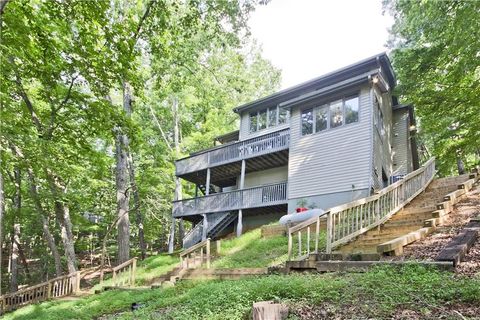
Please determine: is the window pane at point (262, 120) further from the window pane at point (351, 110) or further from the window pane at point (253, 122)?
the window pane at point (351, 110)

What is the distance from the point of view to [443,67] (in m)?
12.0

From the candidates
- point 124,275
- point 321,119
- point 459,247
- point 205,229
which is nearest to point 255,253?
point 124,275

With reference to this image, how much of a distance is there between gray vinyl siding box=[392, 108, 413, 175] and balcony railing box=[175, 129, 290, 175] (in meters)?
6.16

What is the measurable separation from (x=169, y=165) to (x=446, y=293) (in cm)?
2263

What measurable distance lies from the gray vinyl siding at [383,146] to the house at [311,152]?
0.14ft

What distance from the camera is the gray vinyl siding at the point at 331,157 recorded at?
13617mm

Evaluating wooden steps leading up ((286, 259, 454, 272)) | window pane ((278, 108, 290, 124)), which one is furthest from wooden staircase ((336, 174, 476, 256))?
window pane ((278, 108, 290, 124))

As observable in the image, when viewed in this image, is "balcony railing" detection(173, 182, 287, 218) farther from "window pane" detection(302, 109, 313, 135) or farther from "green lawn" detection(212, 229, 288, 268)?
"green lawn" detection(212, 229, 288, 268)

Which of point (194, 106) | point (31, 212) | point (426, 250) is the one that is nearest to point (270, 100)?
point (194, 106)

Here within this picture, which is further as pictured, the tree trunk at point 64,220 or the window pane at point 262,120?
the window pane at point 262,120

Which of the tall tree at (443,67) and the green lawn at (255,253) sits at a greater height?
the tall tree at (443,67)

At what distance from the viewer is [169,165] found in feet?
82.0

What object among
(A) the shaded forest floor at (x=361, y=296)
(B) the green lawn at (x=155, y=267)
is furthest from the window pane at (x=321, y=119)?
(B) the green lawn at (x=155, y=267)

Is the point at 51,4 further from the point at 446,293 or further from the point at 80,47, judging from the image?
the point at 446,293
